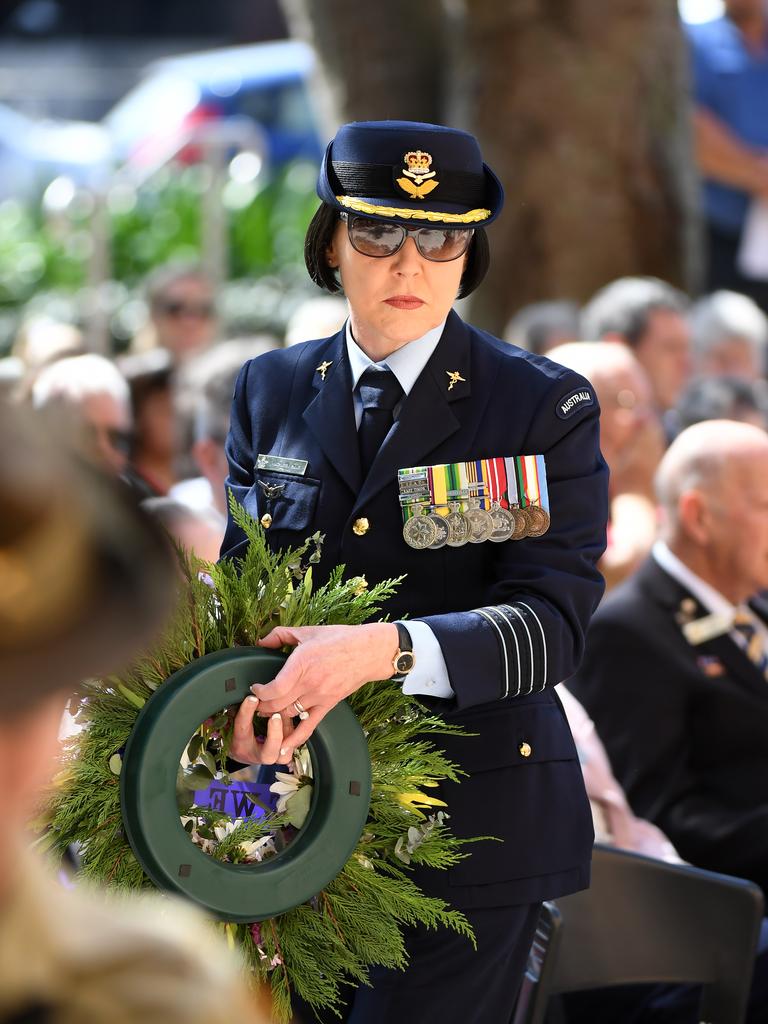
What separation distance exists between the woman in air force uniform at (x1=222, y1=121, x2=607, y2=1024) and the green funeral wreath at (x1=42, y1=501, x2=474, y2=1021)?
0.28 ft

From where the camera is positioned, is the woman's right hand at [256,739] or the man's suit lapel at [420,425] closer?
the woman's right hand at [256,739]

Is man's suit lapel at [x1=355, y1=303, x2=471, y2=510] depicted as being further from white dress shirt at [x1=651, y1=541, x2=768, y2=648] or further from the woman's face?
white dress shirt at [x1=651, y1=541, x2=768, y2=648]

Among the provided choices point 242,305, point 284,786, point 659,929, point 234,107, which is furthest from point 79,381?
point 234,107

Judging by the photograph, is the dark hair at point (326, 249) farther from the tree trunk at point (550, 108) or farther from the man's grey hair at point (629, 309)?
the tree trunk at point (550, 108)

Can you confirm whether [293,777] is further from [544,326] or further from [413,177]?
[544,326]

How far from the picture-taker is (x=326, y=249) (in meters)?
2.80

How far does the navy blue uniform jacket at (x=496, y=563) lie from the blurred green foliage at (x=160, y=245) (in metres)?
9.26

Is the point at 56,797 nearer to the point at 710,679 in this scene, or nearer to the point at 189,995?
the point at 189,995

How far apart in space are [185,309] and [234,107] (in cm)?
830

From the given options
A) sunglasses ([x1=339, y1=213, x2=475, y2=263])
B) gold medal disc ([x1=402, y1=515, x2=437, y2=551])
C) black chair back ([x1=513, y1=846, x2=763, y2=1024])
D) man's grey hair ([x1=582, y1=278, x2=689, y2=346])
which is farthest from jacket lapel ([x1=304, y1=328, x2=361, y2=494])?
man's grey hair ([x1=582, y1=278, x2=689, y2=346])

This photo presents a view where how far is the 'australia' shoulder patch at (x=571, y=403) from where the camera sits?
2.65m

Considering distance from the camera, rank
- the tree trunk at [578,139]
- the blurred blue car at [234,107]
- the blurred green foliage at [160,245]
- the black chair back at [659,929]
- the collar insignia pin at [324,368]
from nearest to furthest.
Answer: the collar insignia pin at [324,368]
the black chair back at [659,929]
the tree trunk at [578,139]
the blurred green foliage at [160,245]
the blurred blue car at [234,107]

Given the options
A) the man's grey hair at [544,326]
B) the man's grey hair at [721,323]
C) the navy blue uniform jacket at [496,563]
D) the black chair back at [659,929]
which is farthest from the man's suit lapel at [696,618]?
the man's grey hair at [721,323]

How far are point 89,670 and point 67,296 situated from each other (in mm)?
11680
